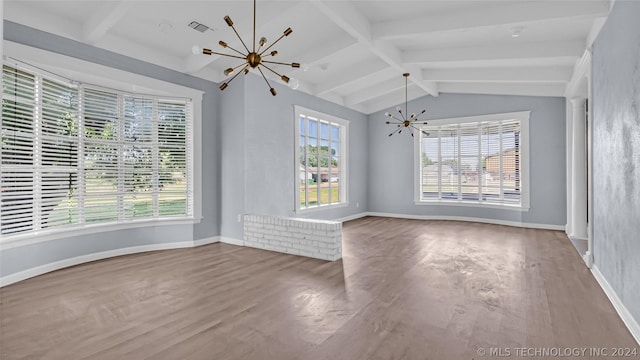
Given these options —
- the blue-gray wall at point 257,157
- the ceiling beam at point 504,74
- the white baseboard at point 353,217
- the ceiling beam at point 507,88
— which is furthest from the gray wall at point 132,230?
the ceiling beam at point 507,88

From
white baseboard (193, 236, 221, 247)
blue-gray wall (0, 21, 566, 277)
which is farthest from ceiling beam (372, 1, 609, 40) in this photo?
white baseboard (193, 236, 221, 247)

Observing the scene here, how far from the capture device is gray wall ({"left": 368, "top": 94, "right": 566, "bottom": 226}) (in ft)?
23.2

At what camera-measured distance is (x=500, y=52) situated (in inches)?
212

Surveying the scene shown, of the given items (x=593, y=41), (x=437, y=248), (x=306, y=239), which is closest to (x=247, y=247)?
(x=306, y=239)

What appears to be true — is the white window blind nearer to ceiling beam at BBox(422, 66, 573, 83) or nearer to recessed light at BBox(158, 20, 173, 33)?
ceiling beam at BBox(422, 66, 573, 83)

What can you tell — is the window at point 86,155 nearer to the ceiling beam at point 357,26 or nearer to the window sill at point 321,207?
the window sill at point 321,207

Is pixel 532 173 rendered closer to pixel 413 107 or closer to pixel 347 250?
pixel 413 107

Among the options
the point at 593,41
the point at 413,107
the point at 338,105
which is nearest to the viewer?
the point at 593,41

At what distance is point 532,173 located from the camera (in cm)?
733

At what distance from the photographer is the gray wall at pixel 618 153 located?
277 cm

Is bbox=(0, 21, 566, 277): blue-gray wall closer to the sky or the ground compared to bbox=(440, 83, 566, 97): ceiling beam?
closer to the ground

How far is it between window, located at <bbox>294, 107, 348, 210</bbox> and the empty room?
0.05 metres

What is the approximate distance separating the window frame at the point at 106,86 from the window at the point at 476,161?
543 centimetres

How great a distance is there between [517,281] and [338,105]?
18.0 feet
